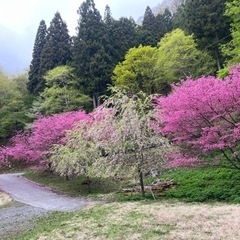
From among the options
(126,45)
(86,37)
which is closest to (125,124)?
(86,37)

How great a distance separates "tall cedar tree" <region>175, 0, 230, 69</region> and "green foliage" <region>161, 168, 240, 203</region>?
14.2 metres

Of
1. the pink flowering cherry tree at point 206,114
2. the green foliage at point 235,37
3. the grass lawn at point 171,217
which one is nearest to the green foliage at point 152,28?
the green foliage at point 235,37

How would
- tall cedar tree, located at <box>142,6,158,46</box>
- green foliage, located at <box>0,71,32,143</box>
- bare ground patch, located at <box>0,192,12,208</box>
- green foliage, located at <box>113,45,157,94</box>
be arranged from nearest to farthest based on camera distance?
bare ground patch, located at <box>0,192,12,208</box>
green foliage, located at <box>113,45,157,94</box>
green foliage, located at <box>0,71,32,143</box>
tall cedar tree, located at <box>142,6,158,46</box>

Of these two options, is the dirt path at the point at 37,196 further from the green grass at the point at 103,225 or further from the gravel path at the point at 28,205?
the green grass at the point at 103,225

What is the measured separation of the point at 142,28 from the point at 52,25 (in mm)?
10454

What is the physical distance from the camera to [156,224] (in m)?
8.95

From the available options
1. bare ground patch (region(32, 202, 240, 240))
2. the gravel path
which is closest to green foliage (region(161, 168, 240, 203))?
bare ground patch (region(32, 202, 240, 240))

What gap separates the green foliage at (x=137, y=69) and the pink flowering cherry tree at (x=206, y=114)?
17.0 meters

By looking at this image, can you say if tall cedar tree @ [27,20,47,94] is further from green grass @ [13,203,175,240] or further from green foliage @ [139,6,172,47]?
green grass @ [13,203,175,240]

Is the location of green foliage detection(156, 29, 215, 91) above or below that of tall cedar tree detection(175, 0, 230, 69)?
below

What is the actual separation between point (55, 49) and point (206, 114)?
86.5 feet

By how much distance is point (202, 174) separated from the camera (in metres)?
15.6

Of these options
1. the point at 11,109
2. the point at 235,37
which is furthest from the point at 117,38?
the point at 235,37

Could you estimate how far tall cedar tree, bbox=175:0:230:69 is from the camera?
27.2 meters
